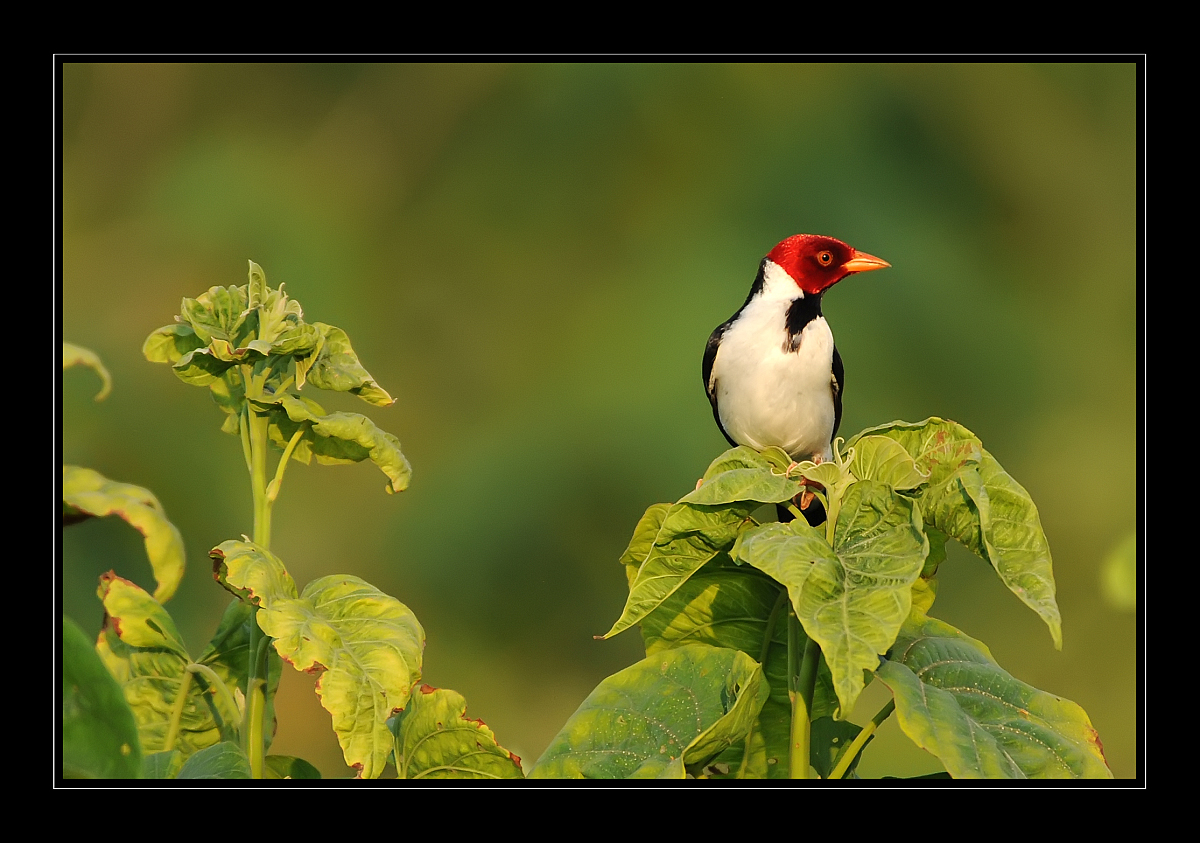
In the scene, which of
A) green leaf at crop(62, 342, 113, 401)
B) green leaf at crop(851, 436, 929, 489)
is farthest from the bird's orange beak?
green leaf at crop(62, 342, 113, 401)

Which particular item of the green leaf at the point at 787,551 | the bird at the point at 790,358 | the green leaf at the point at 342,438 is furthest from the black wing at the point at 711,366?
the green leaf at the point at 787,551

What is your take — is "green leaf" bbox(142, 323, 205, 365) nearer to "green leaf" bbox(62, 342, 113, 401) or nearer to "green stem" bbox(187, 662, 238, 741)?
"green leaf" bbox(62, 342, 113, 401)

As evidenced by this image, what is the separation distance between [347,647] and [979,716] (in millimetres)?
1033

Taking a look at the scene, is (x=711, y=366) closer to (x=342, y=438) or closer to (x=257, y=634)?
(x=342, y=438)

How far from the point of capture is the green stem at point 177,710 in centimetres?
234

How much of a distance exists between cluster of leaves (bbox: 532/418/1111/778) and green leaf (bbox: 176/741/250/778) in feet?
1.61

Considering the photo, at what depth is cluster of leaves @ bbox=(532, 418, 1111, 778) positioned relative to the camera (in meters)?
1.95

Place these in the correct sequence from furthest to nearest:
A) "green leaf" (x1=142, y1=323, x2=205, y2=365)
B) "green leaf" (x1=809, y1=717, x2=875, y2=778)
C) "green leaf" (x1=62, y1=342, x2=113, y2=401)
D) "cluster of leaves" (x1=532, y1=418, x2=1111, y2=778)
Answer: "green leaf" (x1=142, y1=323, x2=205, y2=365), "green leaf" (x1=809, y1=717, x2=875, y2=778), "green leaf" (x1=62, y1=342, x2=113, y2=401), "cluster of leaves" (x1=532, y1=418, x2=1111, y2=778)

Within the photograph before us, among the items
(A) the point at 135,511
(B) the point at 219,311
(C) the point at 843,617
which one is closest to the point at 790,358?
(B) the point at 219,311

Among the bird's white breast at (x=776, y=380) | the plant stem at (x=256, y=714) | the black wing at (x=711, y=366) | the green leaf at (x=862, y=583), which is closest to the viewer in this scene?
the green leaf at (x=862, y=583)

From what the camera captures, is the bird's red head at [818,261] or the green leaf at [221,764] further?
the bird's red head at [818,261]

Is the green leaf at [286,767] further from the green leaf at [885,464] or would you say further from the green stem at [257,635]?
the green leaf at [885,464]

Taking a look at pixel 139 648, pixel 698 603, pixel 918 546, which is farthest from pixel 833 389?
pixel 139 648
